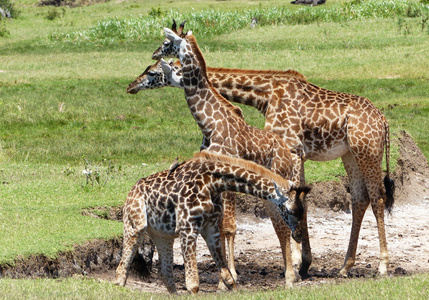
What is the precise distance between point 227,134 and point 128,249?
2170mm

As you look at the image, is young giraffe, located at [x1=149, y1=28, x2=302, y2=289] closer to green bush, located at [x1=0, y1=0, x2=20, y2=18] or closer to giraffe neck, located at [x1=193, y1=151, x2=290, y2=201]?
giraffe neck, located at [x1=193, y1=151, x2=290, y2=201]

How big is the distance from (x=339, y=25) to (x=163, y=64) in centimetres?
3135

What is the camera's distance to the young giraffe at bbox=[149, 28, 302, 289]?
31.8 ft

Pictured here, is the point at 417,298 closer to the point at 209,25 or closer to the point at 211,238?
the point at 211,238

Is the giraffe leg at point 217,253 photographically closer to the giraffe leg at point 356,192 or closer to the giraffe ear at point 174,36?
the giraffe ear at point 174,36

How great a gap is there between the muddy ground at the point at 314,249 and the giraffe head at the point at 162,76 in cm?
239

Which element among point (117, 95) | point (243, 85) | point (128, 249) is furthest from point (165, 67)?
point (117, 95)

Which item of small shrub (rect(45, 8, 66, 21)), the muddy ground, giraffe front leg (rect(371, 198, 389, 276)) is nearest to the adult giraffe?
giraffe front leg (rect(371, 198, 389, 276))

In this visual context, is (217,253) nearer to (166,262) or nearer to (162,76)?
(166,262)

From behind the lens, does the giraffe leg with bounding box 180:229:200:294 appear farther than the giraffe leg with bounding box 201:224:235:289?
No

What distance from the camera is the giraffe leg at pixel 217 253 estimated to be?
27.2 ft

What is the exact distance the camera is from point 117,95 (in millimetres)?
24469

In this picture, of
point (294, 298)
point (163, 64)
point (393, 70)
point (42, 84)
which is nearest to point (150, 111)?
point (42, 84)

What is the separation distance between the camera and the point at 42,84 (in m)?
26.1
